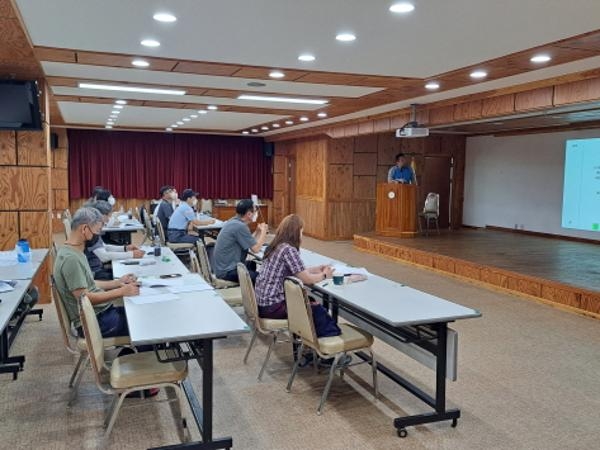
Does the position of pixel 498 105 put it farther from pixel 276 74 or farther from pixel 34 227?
pixel 34 227

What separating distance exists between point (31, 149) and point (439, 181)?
365 inches

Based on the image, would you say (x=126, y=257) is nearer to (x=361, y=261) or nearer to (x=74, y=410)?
(x=74, y=410)

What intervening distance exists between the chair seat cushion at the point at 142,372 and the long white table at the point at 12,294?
2.13ft

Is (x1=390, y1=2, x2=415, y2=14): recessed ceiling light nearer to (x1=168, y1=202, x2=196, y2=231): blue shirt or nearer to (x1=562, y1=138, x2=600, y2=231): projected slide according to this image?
(x1=168, y1=202, x2=196, y2=231): blue shirt

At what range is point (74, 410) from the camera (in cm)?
336

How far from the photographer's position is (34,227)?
577 centimetres

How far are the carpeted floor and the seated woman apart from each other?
1.84 ft

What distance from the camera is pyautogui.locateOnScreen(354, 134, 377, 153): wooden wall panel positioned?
467 inches

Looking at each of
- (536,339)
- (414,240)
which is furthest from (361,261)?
(536,339)

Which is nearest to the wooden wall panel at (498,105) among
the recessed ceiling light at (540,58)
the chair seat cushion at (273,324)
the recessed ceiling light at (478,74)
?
the recessed ceiling light at (478,74)

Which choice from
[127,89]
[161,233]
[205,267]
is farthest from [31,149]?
[161,233]

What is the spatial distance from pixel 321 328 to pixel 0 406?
2140 mm

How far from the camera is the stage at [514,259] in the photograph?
20.0 ft

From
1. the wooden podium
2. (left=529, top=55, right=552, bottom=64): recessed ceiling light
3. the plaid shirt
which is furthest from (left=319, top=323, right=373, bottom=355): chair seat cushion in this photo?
the wooden podium
